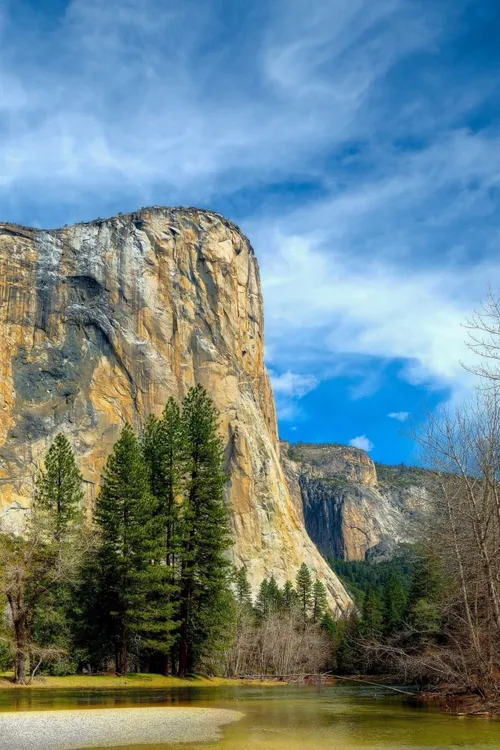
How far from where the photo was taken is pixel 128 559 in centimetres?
3662

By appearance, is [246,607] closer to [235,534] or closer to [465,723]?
[235,534]

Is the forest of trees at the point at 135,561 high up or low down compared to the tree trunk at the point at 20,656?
up

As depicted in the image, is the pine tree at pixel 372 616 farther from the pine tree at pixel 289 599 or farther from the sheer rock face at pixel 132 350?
the sheer rock face at pixel 132 350

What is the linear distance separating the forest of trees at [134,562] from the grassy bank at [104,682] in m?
0.86

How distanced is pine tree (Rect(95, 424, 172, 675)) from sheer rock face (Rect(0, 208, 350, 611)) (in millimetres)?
62415

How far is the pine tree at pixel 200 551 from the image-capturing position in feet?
130

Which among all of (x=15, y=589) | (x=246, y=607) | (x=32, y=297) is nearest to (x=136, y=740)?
(x=15, y=589)

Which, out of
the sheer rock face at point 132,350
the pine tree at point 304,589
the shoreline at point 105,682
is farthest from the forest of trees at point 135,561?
the sheer rock face at point 132,350

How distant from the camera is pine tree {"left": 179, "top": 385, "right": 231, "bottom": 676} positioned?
39.6 metres

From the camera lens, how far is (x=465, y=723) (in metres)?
18.2

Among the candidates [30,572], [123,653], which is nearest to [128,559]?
[123,653]

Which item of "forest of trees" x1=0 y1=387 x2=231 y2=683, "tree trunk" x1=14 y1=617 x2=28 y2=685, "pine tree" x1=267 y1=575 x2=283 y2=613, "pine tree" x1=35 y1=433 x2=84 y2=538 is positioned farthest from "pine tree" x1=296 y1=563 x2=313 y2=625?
"tree trunk" x1=14 y1=617 x2=28 y2=685

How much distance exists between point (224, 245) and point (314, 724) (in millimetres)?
116509

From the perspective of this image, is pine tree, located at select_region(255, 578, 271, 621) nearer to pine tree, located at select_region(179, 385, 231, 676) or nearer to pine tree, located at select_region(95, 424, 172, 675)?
pine tree, located at select_region(179, 385, 231, 676)
